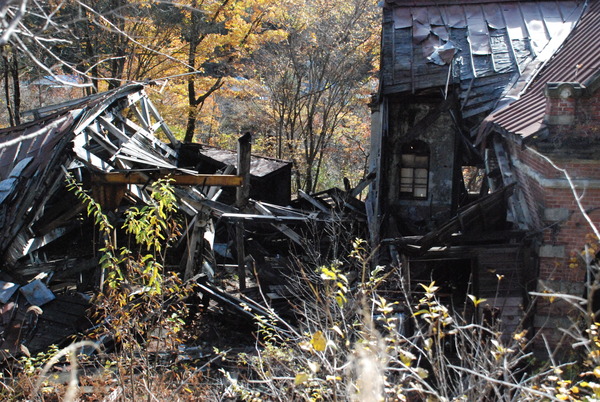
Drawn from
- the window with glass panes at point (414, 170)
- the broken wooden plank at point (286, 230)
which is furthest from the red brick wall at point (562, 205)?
the window with glass panes at point (414, 170)

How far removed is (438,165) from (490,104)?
10.7 ft

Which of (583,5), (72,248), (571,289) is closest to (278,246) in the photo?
(72,248)

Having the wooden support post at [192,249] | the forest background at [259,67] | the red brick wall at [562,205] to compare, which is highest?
the forest background at [259,67]

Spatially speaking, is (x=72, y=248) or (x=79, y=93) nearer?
(x=72, y=248)

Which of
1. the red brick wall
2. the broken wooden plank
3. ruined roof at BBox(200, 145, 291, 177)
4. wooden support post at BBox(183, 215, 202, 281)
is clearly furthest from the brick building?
wooden support post at BBox(183, 215, 202, 281)

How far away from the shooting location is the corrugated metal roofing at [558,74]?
834 centimetres

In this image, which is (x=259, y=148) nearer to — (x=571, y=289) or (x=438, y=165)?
(x=438, y=165)

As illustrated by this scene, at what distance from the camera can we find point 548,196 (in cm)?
785

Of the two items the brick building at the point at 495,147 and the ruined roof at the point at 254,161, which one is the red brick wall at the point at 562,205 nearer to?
the brick building at the point at 495,147

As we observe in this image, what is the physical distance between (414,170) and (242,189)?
5.95 meters

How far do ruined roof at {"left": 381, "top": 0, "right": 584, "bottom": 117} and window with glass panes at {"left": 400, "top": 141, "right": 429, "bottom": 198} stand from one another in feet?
7.55

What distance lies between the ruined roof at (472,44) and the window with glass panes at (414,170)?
230 cm

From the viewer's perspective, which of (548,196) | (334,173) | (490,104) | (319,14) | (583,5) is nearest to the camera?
(548,196)

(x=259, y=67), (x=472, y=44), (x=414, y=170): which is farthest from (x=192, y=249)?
(x=259, y=67)
